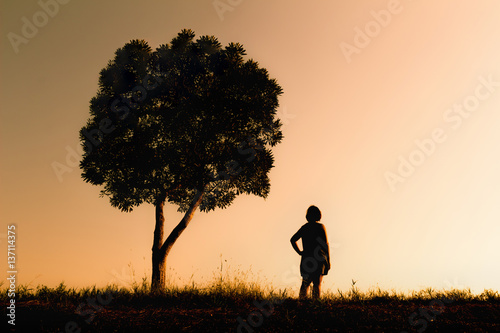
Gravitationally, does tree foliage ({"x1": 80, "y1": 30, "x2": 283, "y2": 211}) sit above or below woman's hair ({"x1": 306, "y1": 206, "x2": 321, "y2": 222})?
above

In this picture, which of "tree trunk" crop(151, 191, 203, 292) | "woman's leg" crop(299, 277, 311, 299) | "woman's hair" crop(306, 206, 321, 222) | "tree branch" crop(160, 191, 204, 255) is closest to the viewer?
"woman's leg" crop(299, 277, 311, 299)

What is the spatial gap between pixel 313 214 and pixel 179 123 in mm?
7310

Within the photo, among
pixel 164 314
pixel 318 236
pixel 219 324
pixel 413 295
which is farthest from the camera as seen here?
pixel 413 295

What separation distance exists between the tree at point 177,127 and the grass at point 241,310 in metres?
4.09

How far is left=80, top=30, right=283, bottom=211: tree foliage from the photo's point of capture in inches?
635

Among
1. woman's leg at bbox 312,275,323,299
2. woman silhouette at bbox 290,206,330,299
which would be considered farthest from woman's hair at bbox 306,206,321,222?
woman's leg at bbox 312,275,323,299

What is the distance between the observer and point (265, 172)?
17.5 metres

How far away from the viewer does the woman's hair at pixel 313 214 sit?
12070 mm

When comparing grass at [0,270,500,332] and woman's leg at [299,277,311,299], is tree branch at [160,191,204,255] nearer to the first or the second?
grass at [0,270,500,332]

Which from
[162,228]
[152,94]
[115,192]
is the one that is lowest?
[162,228]

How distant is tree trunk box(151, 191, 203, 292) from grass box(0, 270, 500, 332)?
2.35 meters

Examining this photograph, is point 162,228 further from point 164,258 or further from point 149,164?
point 149,164

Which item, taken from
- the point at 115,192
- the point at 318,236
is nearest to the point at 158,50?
the point at 115,192

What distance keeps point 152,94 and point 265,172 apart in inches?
239
